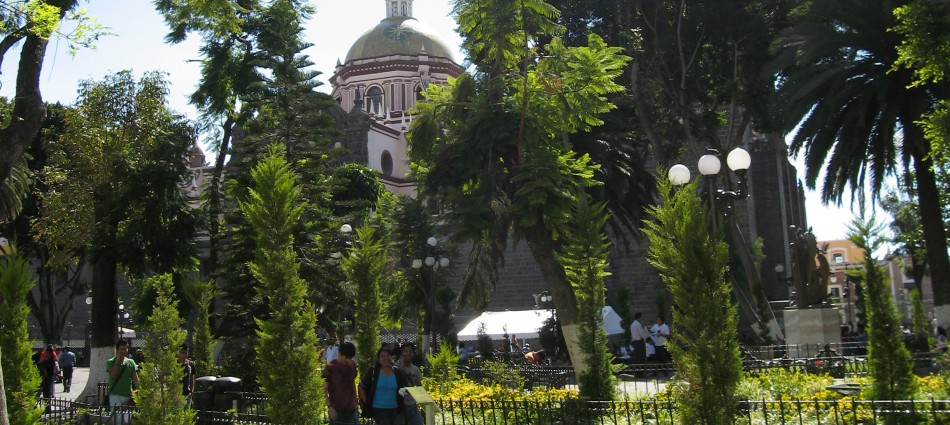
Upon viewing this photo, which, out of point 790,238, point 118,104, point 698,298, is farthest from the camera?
point 790,238

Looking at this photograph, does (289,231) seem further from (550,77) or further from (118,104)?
(118,104)

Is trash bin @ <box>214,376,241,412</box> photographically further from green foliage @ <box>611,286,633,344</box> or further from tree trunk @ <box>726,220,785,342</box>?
green foliage @ <box>611,286,633,344</box>

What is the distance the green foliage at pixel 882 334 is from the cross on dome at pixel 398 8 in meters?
47.0

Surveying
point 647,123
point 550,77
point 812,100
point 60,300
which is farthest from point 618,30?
point 60,300

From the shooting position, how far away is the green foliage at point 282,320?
7.93 m

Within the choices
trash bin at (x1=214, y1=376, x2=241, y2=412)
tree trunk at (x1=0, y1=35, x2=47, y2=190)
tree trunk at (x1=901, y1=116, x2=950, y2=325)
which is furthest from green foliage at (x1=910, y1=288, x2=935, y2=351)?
tree trunk at (x1=0, y1=35, x2=47, y2=190)

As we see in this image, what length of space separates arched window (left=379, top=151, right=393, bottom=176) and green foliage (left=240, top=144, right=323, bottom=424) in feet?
107

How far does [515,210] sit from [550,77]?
1.81 m

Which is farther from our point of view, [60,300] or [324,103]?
[60,300]

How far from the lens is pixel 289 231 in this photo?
27.5 feet

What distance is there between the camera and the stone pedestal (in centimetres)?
1411

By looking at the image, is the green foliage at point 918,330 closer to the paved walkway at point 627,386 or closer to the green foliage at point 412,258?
the paved walkway at point 627,386

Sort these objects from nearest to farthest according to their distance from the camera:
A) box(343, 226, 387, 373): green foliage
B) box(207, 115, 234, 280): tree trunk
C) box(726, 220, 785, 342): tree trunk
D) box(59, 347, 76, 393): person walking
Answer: box(343, 226, 387, 373): green foliage < box(207, 115, 234, 280): tree trunk < box(726, 220, 785, 342): tree trunk < box(59, 347, 76, 393): person walking

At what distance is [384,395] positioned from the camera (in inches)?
318
